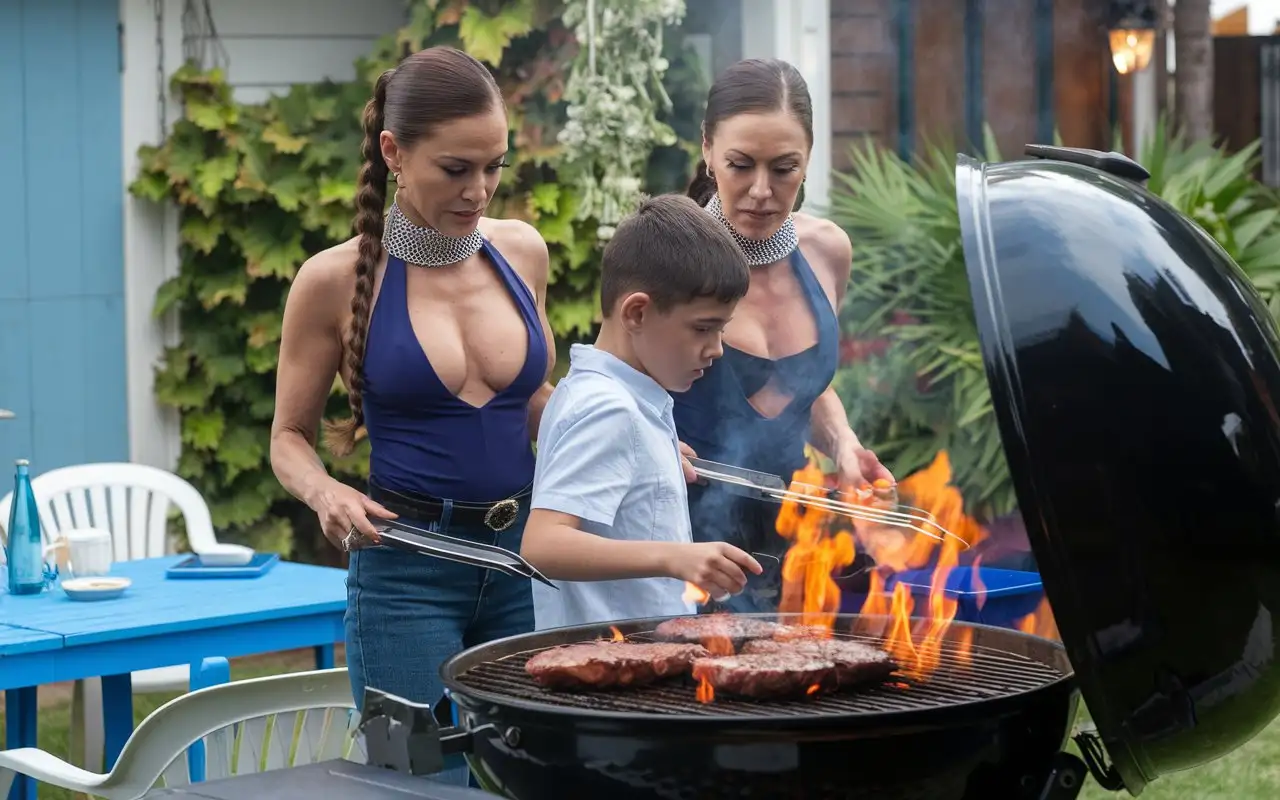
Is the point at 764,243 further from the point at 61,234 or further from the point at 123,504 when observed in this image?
the point at 61,234

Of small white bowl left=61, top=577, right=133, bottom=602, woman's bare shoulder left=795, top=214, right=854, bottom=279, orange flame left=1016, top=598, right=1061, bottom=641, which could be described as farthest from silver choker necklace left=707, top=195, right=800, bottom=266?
small white bowl left=61, top=577, right=133, bottom=602

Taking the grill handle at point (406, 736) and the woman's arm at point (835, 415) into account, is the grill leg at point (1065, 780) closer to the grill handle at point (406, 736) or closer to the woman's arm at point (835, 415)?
the grill handle at point (406, 736)

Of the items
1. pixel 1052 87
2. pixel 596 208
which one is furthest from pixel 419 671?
pixel 1052 87

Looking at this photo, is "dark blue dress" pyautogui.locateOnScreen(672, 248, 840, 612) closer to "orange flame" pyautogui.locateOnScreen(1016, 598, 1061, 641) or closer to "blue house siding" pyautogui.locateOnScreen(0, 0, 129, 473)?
"orange flame" pyautogui.locateOnScreen(1016, 598, 1061, 641)

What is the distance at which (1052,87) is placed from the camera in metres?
8.88

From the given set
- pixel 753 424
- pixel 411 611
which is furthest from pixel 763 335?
pixel 411 611

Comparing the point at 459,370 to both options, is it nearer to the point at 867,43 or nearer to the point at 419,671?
the point at 419,671

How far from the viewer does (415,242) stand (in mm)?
3236

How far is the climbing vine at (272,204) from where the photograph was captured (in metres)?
7.13

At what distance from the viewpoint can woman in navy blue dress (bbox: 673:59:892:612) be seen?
3.37m

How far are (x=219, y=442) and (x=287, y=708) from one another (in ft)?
13.4

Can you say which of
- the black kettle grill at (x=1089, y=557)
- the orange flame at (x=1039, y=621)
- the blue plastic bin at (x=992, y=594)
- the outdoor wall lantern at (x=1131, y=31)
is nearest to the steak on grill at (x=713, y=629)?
the black kettle grill at (x=1089, y=557)

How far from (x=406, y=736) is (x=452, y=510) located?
81 centimetres

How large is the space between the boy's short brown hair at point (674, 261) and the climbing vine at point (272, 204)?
13.8 ft
